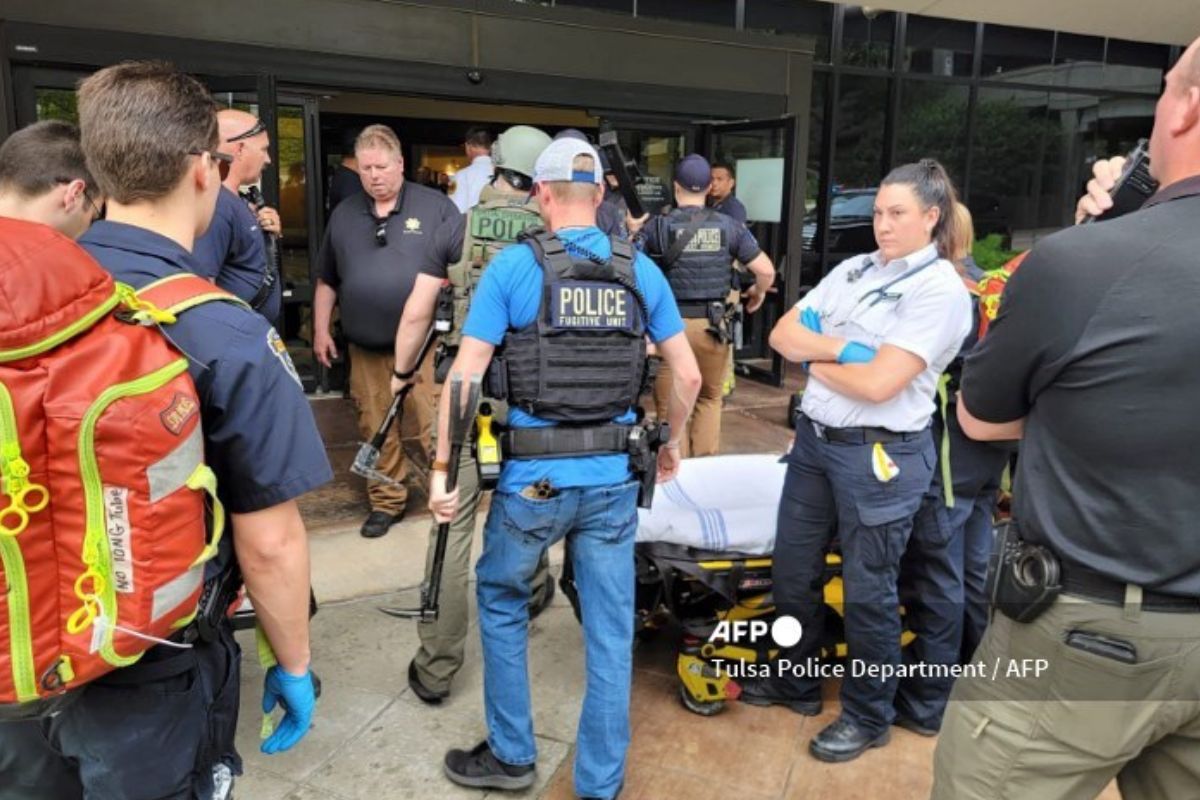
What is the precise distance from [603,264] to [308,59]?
190 inches

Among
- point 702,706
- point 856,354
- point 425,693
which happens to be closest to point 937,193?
point 856,354

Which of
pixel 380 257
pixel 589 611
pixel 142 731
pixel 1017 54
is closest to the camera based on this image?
pixel 142 731

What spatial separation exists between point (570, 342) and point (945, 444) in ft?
4.62

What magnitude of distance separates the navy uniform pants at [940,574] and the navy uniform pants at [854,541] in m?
0.17

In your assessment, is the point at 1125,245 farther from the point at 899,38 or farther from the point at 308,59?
the point at 899,38

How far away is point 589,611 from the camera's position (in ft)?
8.32

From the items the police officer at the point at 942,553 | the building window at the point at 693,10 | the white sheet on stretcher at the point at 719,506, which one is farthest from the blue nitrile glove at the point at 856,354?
the building window at the point at 693,10

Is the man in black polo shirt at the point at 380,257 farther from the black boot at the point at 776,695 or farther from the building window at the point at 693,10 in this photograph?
the building window at the point at 693,10

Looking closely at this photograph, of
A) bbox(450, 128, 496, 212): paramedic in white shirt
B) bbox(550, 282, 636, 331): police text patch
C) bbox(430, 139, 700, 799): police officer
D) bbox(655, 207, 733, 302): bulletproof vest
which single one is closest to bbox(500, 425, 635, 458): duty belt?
bbox(430, 139, 700, 799): police officer

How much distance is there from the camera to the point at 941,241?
112 inches

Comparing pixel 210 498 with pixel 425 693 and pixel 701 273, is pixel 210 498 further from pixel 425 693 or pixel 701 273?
pixel 701 273

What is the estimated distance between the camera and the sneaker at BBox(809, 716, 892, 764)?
9.30ft

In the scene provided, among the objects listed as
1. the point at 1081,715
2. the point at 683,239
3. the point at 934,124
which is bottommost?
the point at 1081,715

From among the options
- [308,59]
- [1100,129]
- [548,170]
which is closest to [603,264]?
[548,170]
